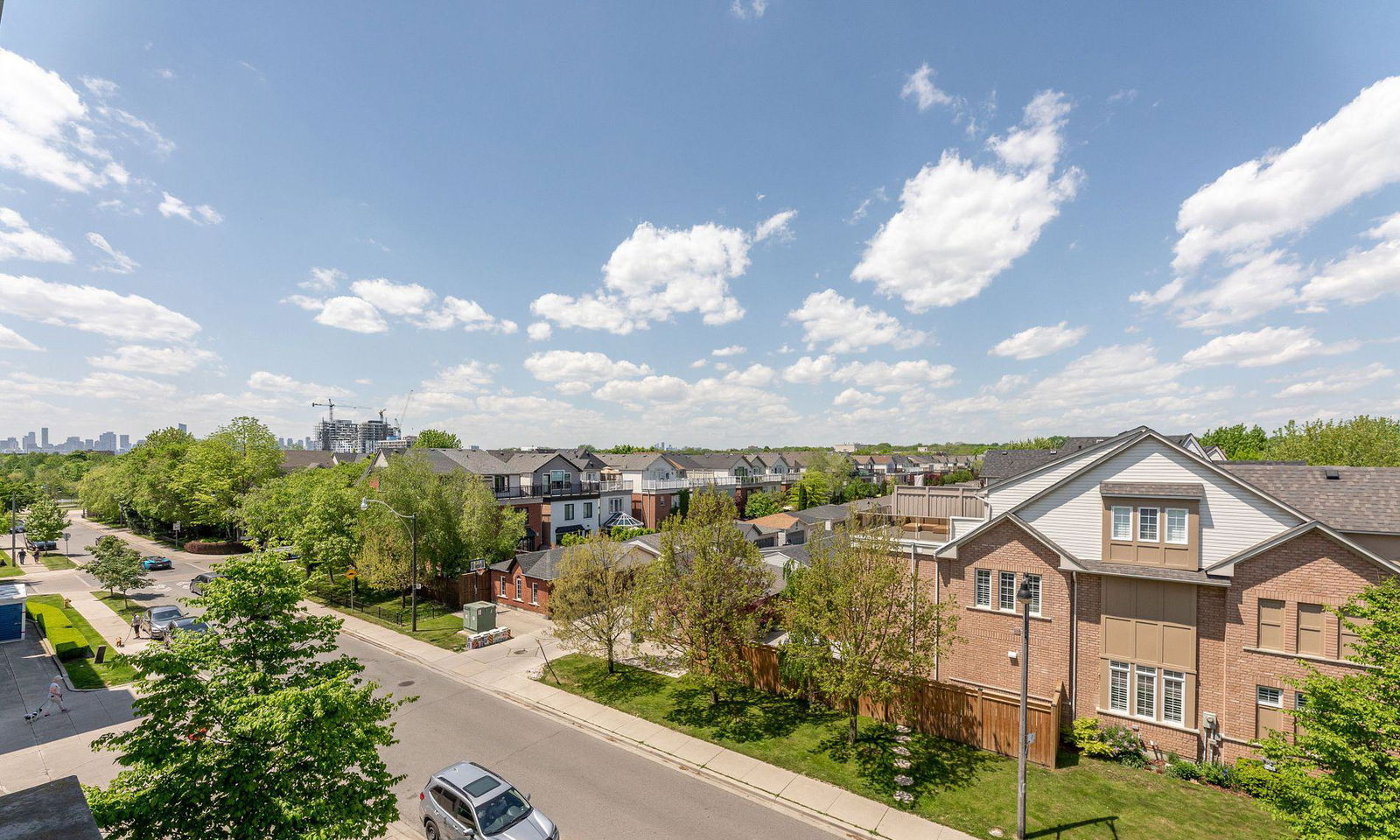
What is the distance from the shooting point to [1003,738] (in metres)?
17.5

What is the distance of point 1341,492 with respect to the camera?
17.4 metres

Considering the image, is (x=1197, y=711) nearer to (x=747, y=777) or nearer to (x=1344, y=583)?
(x=1344, y=583)

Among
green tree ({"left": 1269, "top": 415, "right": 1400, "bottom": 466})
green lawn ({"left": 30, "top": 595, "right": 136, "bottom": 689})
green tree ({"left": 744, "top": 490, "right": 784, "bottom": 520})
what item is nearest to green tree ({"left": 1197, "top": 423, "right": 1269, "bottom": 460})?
green tree ({"left": 1269, "top": 415, "right": 1400, "bottom": 466})

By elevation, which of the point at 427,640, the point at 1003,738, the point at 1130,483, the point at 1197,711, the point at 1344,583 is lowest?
the point at 427,640

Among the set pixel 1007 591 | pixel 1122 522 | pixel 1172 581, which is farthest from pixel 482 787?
pixel 1122 522

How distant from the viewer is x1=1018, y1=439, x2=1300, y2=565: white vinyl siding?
17.1 metres

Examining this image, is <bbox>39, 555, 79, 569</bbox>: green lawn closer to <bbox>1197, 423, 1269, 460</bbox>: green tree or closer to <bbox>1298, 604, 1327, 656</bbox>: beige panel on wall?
<bbox>1298, 604, 1327, 656</bbox>: beige panel on wall

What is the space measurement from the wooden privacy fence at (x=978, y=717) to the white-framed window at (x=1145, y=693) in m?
2.35

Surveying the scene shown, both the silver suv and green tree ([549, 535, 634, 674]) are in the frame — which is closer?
the silver suv

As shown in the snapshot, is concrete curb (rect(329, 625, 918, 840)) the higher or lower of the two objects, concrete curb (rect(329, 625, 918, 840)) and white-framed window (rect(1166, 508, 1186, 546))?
the lower

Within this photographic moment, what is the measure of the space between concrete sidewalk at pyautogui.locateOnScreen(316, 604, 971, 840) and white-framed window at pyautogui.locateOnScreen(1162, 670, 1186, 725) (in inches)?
369

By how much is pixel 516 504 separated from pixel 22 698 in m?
30.3

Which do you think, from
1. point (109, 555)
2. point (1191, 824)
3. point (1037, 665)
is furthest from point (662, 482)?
point (1191, 824)

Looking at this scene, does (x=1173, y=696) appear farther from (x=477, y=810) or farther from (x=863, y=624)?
(x=477, y=810)
